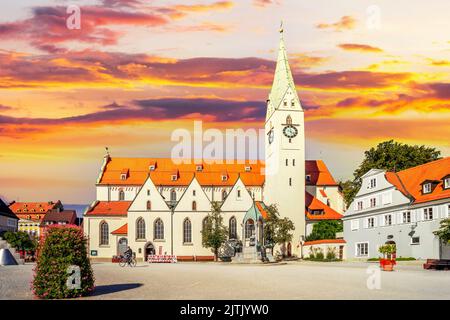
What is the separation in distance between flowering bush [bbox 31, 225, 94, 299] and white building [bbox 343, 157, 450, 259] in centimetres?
4152

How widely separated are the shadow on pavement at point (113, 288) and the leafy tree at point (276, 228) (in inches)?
2207

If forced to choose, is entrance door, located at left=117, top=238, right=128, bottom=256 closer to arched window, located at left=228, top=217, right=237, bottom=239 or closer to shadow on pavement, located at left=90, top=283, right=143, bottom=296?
arched window, located at left=228, top=217, right=237, bottom=239

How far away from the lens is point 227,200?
92688 millimetres

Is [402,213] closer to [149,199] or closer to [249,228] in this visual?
[249,228]

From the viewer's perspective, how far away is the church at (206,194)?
3607 inches

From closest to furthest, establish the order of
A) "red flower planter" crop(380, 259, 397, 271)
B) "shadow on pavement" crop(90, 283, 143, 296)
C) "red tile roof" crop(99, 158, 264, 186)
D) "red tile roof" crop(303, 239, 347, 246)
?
1. "shadow on pavement" crop(90, 283, 143, 296)
2. "red flower planter" crop(380, 259, 397, 271)
3. "red tile roof" crop(303, 239, 347, 246)
4. "red tile roof" crop(99, 158, 264, 186)

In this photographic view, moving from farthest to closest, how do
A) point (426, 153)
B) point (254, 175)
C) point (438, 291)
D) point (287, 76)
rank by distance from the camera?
point (254, 175) → point (287, 76) → point (426, 153) → point (438, 291)

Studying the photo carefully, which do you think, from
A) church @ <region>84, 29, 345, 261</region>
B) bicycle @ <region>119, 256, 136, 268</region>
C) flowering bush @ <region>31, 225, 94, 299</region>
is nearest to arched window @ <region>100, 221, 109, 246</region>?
church @ <region>84, 29, 345, 261</region>

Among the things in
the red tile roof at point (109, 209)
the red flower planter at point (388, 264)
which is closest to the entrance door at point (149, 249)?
the red tile roof at point (109, 209)

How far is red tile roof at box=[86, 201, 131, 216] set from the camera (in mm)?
96125
